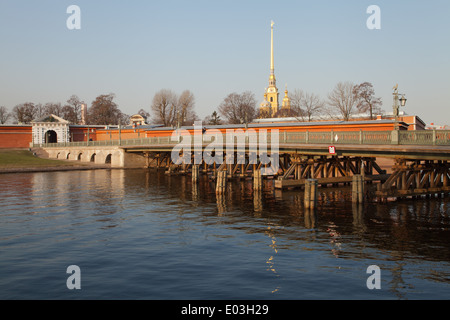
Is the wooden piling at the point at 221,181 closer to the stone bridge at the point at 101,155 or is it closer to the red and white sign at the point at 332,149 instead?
the red and white sign at the point at 332,149

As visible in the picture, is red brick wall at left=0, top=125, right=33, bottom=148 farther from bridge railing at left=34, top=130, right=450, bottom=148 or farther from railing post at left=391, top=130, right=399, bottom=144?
railing post at left=391, top=130, right=399, bottom=144

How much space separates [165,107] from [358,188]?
319 feet

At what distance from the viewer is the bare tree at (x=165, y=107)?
119m

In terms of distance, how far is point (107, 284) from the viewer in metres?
13.7

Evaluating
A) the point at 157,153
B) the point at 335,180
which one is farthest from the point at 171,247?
the point at 157,153

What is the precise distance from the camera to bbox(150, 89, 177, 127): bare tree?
119m

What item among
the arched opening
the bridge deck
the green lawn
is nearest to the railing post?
the bridge deck

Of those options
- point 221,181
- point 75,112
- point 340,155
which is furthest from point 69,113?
point 340,155

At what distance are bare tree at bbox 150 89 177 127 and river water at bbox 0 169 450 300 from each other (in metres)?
88.4

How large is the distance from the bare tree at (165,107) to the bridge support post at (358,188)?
308ft

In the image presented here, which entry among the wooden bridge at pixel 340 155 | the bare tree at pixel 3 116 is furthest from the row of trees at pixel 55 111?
the wooden bridge at pixel 340 155

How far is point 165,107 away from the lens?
394ft

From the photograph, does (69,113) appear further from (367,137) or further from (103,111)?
(367,137)
